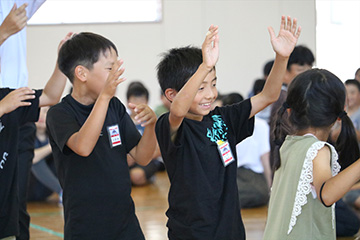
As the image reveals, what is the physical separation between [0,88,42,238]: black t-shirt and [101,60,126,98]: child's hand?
69 centimetres

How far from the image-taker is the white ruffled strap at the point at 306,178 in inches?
68.1

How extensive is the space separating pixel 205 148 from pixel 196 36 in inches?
292

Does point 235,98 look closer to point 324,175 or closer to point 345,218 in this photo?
point 345,218

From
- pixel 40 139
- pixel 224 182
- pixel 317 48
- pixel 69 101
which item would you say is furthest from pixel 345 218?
pixel 317 48

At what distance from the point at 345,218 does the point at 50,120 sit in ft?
7.93

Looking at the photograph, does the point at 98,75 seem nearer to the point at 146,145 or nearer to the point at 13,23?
the point at 146,145

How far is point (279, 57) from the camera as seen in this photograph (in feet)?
6.41

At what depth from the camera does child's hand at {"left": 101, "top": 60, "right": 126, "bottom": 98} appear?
181 cm

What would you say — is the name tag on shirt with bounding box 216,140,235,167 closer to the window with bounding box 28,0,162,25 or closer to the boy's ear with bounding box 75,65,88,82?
the boy's ear with bounding box 75,65,88,82

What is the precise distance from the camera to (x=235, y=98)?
194 inches

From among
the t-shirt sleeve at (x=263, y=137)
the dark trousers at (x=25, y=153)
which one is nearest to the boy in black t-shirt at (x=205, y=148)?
the dark trousers at (x=25, y=153)

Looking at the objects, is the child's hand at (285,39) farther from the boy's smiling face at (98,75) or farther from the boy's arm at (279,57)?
the boy's smiling face at (98,75)

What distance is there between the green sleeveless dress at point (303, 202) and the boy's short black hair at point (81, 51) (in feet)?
2.97

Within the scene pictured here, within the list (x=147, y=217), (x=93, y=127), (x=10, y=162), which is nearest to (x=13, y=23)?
(x=10, y=162)
